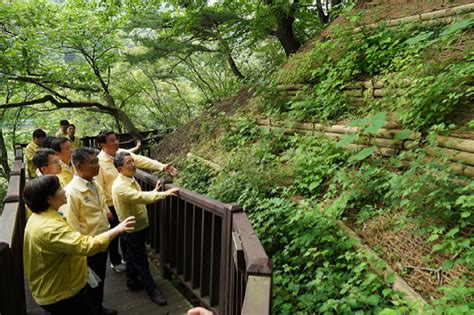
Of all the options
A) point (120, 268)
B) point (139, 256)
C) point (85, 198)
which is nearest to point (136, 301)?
point (139, 256)

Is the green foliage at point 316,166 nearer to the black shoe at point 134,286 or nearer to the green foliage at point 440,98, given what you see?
the green foliage at point 440,98

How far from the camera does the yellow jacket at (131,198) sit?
3.38 meters

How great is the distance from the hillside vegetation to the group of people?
140 centimetres

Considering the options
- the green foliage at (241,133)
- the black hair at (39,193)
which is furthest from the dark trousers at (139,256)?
the green foliage at (241,133)

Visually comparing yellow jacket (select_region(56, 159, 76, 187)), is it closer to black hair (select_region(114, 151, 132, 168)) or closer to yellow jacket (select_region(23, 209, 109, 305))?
black hair (select_region(114, 151, 132, 168))

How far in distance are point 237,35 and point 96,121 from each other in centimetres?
1439

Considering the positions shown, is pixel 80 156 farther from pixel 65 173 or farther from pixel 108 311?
pixel 108 311

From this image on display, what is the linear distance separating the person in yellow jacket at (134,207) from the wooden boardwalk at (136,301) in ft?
0.33

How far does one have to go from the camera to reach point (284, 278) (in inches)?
114

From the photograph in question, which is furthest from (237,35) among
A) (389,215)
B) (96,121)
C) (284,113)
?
(96,121)

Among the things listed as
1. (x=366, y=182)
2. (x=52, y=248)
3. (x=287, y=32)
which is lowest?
(x=52, y=248)

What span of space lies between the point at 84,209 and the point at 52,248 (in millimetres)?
726

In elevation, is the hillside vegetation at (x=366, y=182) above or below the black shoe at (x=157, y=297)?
above

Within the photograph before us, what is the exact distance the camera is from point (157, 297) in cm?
358
